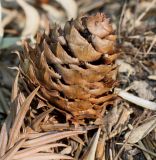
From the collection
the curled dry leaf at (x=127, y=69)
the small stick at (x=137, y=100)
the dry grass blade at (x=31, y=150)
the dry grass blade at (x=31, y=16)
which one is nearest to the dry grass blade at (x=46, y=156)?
the dry grass blade at (x=31, y=150)

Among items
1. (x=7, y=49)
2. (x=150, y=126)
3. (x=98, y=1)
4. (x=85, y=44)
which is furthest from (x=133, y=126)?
(x=98, y=1)

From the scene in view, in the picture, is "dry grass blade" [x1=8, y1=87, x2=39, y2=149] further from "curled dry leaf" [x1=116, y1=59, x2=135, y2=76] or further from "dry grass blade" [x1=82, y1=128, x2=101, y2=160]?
"curled dry leaf" [x1=116, y1=59, x2=135, y2=76]

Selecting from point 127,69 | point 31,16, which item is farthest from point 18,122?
point 31,16

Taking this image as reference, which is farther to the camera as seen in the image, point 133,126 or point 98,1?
point 98,1

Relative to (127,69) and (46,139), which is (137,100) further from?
(46,139)

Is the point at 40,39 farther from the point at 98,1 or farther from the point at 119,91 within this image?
the point at 98,1

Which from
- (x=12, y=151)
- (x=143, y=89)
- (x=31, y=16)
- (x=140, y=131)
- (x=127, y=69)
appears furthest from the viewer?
(x=31, y=16)

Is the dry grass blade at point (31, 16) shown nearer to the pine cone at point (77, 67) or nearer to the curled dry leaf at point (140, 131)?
the pine cone at point (77, 67)
